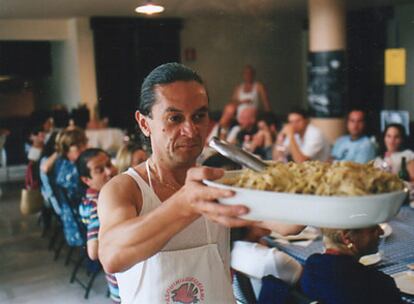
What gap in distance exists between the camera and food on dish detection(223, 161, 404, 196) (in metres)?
0.64

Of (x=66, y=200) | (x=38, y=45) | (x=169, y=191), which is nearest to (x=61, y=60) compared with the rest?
(x=38, y=45)

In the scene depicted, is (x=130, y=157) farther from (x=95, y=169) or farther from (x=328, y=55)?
(x=328, y=55)

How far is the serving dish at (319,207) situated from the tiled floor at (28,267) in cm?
218

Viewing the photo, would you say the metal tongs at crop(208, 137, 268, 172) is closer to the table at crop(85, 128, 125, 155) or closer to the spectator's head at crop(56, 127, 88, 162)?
the spectator's head at crop(56, 127, 88, 162)

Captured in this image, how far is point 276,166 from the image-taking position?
0.75 metres

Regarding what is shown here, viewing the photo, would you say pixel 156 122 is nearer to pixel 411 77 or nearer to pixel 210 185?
pixel 210 185

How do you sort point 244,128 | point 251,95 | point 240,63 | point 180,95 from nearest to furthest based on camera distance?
point 180,95 < point 244,128 < point 251,95 < point 240,63

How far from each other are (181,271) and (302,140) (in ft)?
10.4

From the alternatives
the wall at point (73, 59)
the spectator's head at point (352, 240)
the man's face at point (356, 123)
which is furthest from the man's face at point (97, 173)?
the wall at point (73, 59)

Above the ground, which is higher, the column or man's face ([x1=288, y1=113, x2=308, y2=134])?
the column

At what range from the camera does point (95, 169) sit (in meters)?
2.57

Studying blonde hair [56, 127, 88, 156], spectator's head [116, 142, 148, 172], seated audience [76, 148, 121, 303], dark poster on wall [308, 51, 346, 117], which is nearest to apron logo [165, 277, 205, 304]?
seated audience [76, 148, 121, 303]

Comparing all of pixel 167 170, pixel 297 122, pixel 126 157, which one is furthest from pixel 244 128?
pixel 167 170

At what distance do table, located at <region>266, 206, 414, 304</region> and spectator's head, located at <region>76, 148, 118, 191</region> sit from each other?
0.90 m
